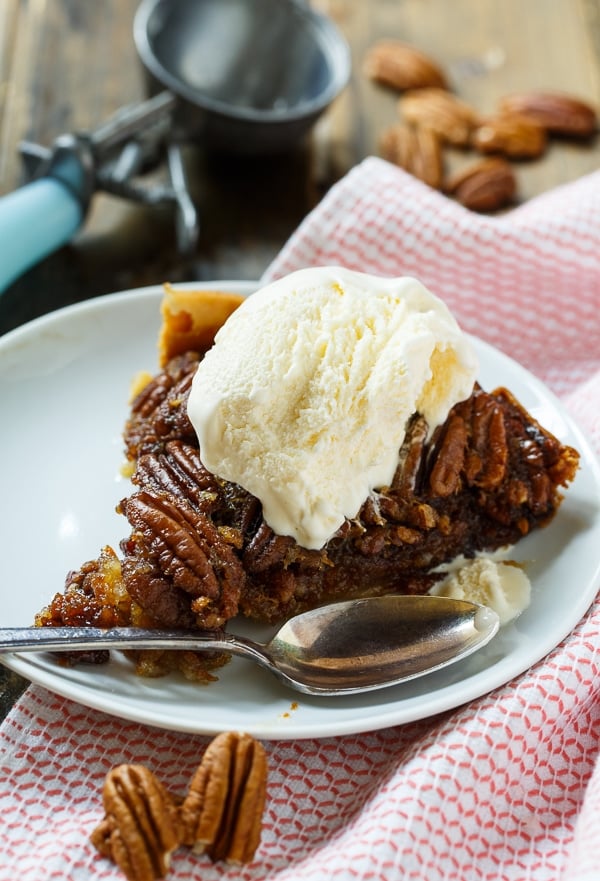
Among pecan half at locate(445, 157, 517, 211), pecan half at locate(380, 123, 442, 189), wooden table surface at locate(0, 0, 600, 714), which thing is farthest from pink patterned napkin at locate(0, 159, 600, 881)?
pecan half at locate(380, 123, 442, 189)

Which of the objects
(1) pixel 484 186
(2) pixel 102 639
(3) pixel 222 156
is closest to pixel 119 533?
(2) pixel 102 639

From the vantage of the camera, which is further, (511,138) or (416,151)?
(511,138)

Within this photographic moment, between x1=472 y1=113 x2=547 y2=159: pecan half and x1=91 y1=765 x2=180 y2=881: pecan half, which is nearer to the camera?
x1=91 y1=765 x2=180 y2=881: pecan half

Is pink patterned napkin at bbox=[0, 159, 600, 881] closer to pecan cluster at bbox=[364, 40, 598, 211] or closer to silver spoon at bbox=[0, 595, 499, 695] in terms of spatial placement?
silver spoon at bbox=[0, 595, 499, 695]

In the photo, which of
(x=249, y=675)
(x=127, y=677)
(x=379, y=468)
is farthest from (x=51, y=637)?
(x=379, y=468)

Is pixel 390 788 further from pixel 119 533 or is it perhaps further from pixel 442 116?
pixel 442 116

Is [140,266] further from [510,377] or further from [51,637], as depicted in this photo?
[51,637]
